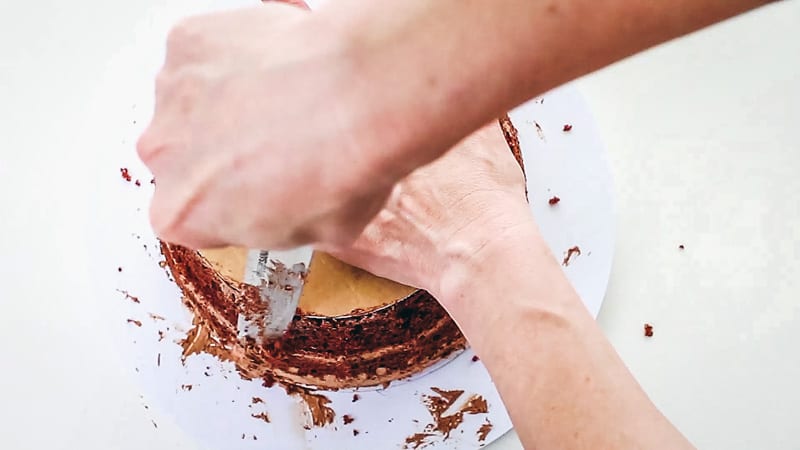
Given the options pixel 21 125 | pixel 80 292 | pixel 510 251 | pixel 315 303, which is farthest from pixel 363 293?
pixel 21 125

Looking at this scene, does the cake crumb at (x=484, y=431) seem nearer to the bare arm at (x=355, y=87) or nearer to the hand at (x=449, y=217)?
the hand at (x=449, y=217)

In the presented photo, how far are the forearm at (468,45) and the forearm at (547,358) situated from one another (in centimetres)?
40

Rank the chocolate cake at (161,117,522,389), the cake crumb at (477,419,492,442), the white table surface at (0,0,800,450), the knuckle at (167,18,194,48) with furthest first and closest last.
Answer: the white table surface at (0,0,800,450), the cake crumb at (477,419,492,442), the chocolate cake at (161,117,522,389), the knuckle at (167,18,194,48)

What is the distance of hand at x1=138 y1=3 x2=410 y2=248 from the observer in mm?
535

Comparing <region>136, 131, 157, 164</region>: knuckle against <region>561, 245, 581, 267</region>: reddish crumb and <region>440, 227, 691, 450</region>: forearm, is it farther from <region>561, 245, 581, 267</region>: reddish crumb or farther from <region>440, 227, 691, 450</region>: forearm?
<region>561, 245, 581, 267</region>: reddish crumb

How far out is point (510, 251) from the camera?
3.06 ft

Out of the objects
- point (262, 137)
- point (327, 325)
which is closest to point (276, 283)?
point (327, 325)

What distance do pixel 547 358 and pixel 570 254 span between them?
1.37ft

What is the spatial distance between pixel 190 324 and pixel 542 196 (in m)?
0.59

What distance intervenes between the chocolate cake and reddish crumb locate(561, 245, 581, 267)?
18 centimetres

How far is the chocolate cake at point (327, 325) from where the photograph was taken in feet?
3.53

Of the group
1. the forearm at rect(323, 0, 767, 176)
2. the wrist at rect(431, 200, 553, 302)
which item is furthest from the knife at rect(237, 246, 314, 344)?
the forearm at rect(323, 0, 767, 176)

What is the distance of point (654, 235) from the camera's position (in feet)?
4.45

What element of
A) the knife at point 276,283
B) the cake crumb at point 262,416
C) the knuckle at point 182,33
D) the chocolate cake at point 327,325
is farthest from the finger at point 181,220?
the cake crumb at point 262,416
